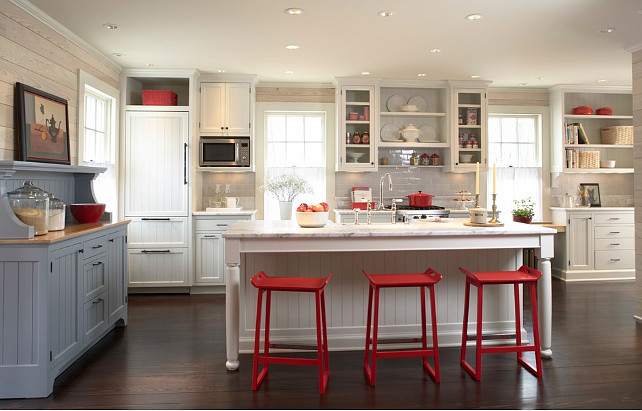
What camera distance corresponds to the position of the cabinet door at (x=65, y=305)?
2834mm

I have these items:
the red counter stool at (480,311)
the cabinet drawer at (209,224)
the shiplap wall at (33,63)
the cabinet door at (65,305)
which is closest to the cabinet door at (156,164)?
the cabinet drawer at (209,224)

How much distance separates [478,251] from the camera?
367 cm

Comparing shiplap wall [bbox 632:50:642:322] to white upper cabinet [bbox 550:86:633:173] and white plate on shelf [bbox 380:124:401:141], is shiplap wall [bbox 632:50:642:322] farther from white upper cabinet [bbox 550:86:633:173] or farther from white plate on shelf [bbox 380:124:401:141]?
white plate on shelf [bbox 380:124:401:141]

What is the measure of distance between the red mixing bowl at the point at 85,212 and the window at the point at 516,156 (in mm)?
5224

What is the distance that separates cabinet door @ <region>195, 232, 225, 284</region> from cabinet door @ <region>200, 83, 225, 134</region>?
135 centimetres

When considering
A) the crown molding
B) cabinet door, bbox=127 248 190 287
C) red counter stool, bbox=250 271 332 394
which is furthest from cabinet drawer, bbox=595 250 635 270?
the crown molding

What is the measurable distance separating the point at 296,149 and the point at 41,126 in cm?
328

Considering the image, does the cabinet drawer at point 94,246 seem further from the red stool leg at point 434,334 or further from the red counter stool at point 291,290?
the red stool leg at point 434,334

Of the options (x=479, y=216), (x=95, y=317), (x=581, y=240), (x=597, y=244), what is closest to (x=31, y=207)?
(x=95, y=317)

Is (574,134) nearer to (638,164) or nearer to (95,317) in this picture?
(638,164)

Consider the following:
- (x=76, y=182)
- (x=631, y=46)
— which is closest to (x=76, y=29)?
(x=76, y=182)

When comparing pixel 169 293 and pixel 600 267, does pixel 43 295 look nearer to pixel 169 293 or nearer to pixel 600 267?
pixel 169 293

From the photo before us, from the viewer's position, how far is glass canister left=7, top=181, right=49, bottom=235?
2.97 metres

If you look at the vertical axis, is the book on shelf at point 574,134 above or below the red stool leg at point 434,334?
above
